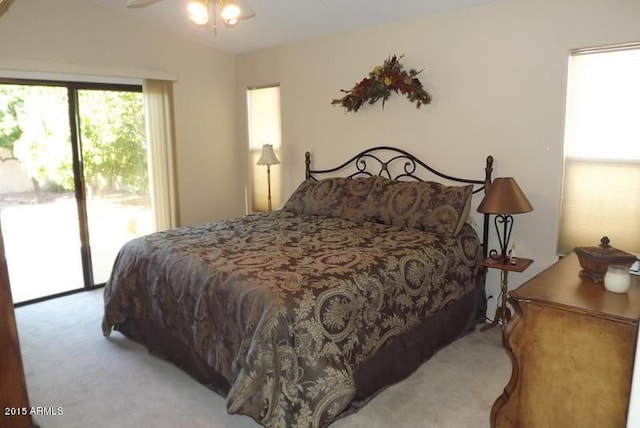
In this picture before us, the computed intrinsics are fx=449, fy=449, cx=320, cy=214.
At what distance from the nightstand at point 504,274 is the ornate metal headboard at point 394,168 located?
0.27m

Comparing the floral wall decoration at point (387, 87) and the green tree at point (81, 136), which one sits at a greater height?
the floral wall decoration at point (387, 87)

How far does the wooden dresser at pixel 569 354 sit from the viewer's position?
1630mm

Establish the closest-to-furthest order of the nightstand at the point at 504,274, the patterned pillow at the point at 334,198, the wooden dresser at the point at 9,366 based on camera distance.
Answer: the wooden dresser at the point at 9,366 → the nightstand at the point at 504,274 → the patterned pillow at the point at 334,198

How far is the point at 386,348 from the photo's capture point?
251 centimetres

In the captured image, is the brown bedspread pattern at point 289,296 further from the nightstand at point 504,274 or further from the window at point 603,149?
the window at point 603,149

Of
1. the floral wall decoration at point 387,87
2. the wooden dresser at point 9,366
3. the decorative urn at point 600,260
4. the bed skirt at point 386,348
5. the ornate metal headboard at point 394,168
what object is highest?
the floral wall decoration at point 387,87

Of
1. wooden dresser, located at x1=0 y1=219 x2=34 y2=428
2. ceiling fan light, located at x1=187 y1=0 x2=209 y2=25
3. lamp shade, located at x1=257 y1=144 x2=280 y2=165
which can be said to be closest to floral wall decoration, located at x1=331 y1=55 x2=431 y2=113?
lamp shade, located at x1=257 y1=144 x2=280 y2=165

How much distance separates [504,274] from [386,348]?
46.8 inches

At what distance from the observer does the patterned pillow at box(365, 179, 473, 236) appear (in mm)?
3174

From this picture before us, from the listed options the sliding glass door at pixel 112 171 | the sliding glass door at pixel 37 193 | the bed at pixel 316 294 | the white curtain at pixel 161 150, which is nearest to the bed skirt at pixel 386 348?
the bed at pixel 316 294

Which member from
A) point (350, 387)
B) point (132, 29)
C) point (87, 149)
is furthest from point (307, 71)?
point (350, 387)

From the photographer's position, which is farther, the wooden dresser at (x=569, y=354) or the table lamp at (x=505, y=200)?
the table lamp at (x=505, y=200)

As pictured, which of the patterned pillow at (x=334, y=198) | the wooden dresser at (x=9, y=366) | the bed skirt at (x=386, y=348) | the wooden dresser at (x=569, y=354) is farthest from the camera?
the patterned pillow at (x=334, y=198)

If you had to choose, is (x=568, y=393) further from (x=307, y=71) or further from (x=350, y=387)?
(x=307, y=71)
